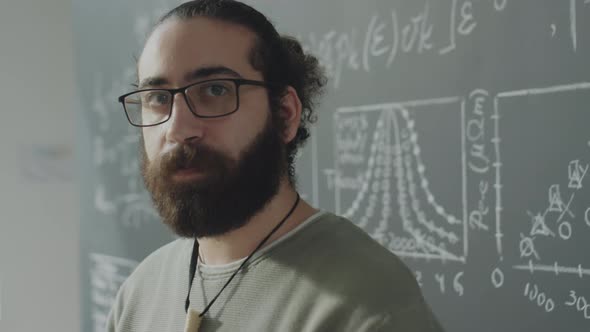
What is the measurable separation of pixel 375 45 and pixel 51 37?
6.34ft

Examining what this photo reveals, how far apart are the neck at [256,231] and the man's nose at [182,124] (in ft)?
0.63

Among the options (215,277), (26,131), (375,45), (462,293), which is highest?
(375,45)

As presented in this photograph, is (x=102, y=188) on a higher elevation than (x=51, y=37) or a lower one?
lower

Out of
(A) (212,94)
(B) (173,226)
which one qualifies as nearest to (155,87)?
(A) (212,94)

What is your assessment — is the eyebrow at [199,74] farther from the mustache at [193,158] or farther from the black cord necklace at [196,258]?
the black cord necklace at [196,258]

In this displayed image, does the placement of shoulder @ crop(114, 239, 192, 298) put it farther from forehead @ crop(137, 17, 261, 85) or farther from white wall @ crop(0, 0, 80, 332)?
white wall @ crop(0, 0, 80, 332)

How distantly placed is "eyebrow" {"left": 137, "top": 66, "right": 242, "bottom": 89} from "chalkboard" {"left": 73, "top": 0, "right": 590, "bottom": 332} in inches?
24.8

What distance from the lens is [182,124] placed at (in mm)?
1023

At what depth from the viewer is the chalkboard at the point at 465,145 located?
131 centimetres

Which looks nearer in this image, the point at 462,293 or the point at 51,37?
the point at 462,293

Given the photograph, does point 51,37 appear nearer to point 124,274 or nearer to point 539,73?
point 124,274

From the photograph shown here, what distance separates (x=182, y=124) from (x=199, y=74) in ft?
0.28

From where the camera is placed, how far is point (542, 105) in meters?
1.34

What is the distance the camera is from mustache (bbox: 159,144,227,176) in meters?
1.02
